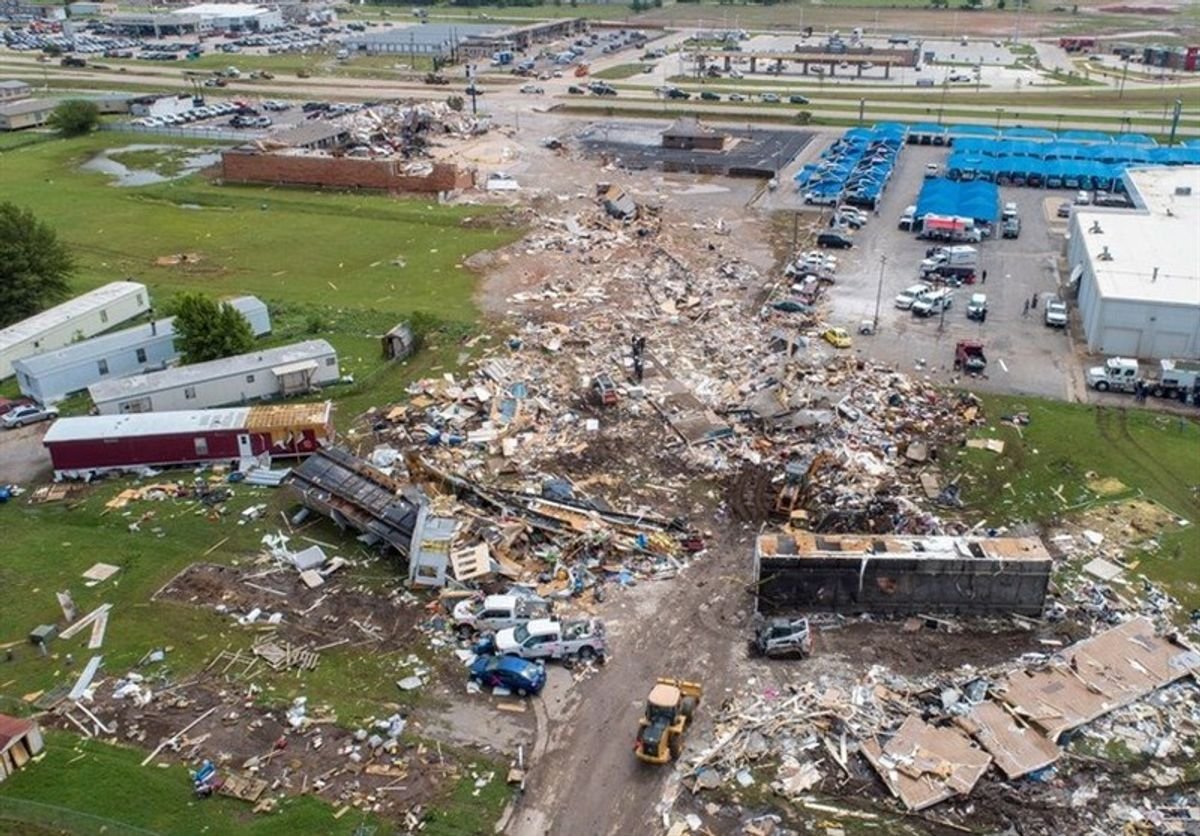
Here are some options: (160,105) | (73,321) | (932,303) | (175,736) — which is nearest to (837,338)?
(932,303)

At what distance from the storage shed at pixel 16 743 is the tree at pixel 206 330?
20.5m

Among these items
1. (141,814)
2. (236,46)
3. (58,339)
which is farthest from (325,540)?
(236,46)

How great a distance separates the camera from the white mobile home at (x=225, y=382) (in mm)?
36375

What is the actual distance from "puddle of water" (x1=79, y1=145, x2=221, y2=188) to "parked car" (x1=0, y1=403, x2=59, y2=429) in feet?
127

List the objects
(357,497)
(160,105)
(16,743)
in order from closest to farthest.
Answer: (16,743), (357,497), (160,105)

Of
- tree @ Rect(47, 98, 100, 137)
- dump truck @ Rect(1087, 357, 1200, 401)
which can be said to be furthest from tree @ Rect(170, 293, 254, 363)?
tree @ Rect(47, 98, 100, 137)

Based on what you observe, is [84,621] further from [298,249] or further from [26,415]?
[298,249]

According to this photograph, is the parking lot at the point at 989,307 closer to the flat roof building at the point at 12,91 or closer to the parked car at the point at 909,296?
the parked car at the point at 909,296

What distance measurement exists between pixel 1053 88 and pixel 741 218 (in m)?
64.9

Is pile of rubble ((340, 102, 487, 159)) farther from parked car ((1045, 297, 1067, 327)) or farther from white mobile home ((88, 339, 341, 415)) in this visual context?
parked car ((1045, 297, 1067, 327))

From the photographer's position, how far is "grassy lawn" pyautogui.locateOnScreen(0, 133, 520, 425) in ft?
147

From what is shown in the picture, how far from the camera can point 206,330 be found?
39.6 metres

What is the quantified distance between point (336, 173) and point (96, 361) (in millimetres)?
33094

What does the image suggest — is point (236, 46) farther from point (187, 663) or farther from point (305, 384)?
point (187, 663)
